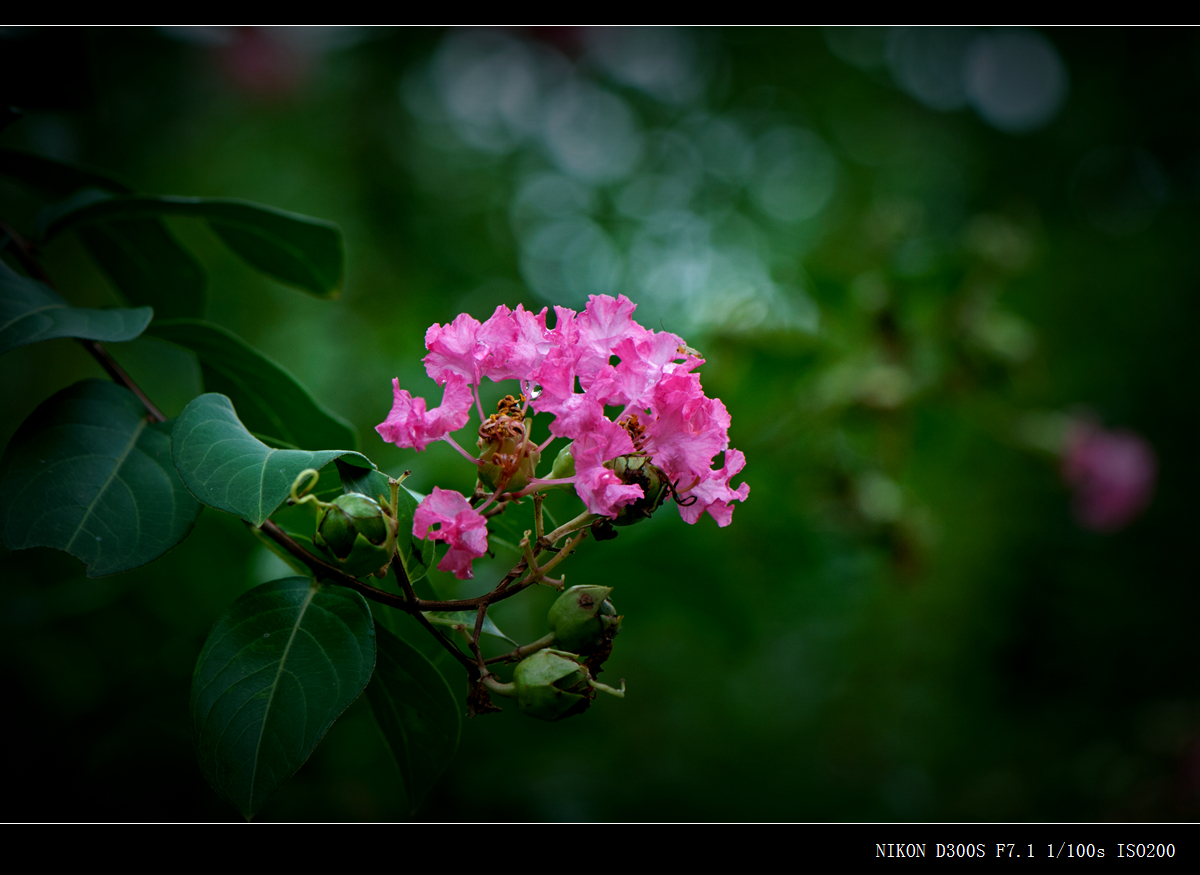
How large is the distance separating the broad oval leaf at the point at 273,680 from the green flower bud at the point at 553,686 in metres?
0.11

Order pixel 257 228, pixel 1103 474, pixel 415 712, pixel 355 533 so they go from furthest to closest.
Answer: pixel 1103 474
pixel 257 228
pixel 415 712
pixel 355 533

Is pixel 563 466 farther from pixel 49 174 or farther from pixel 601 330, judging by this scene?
pixel 49 174

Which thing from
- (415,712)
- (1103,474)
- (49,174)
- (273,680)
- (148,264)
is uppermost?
(49,174)

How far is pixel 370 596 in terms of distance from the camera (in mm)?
588

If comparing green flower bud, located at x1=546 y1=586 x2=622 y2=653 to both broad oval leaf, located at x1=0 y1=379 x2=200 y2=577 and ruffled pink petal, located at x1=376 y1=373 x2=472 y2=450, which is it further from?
broad oval leaf, located at x1=0 y1=379 x2=200 y2=577

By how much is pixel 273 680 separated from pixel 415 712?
0.45ft

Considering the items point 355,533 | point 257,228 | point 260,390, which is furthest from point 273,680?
point 257,228

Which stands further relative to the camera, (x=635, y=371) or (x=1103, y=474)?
(x=1103, y=474)

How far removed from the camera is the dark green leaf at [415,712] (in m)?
0.63

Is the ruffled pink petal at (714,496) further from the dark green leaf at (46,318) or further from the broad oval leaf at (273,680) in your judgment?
the dark green leaf at (46,318)

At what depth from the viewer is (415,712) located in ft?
2.12

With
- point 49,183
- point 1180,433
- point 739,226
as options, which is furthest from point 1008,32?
point 49,183

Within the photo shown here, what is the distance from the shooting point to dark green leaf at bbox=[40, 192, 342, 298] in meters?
0.83

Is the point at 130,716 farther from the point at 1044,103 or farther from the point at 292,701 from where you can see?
the point at 1044,103
